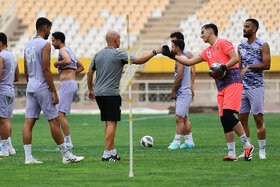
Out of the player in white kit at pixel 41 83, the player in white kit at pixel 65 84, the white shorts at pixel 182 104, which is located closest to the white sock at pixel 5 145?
the player in white kit at pixel 65 84

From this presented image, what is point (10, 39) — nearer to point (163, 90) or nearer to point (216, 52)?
point (163, 90)

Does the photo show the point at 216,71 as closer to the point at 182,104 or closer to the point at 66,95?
the point at 182,104

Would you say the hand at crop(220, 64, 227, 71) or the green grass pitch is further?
the hand at crop(220, 64, 227, 71)

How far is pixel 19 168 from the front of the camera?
9117mm

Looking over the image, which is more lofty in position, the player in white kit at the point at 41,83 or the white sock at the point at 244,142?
the player in white kit at the point at 41,83

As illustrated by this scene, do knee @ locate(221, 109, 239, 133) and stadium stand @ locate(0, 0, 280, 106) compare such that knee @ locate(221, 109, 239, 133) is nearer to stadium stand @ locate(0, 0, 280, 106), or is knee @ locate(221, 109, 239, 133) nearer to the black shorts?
the black shorts

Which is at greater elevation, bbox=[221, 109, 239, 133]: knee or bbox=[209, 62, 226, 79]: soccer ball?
bbox=[209, 62, 226, 79]: soccer ball

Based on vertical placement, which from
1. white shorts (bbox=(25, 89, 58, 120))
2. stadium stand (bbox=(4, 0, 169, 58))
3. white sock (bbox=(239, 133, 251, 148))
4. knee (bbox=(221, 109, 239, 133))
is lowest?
white sock (bbox=(239, 133, 251, 148))

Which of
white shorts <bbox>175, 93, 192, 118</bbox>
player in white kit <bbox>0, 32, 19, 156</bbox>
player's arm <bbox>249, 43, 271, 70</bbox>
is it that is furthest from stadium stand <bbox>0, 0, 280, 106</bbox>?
player's arm <bbox>249, 43, 271, 70</bbox>

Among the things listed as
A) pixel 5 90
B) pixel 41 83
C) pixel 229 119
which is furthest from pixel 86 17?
pixel 229 119

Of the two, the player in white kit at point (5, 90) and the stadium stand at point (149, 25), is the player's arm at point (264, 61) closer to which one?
the player in white kit at point (5, 90)

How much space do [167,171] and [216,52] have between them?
2.28 meters

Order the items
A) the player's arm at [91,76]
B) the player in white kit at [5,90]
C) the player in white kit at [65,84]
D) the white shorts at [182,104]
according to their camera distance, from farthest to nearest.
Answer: the white shorts at [182,104] → the player in white kit at [65,84] → the player in white kit at [5,90] → the player's arm at [91,76]

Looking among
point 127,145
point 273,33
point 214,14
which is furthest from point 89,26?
point 127,145
